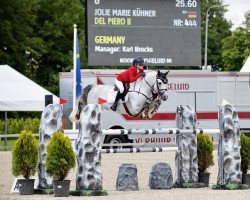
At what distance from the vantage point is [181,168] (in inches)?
784

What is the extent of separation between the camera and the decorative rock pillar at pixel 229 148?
63.1 feet

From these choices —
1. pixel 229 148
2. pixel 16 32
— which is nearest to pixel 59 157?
pixel 229 148

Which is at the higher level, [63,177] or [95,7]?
[95,7]

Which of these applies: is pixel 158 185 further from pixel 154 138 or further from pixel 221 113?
pixel 154 138

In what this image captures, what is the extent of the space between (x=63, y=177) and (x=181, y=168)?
3011mm

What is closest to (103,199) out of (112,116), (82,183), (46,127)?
(82,183)

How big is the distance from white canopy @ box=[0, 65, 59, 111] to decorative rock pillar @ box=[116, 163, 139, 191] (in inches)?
660

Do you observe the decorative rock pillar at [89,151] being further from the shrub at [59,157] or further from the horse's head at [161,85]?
the horse's head at [161,85]

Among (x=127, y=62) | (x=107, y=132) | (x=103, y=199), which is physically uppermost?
(x=127, y=62)

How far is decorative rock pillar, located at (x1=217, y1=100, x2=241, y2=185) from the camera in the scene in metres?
19.2

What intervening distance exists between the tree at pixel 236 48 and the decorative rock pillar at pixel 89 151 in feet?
185

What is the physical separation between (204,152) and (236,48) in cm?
5530

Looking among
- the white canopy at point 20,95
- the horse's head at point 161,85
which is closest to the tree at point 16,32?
the white canopy at point 20,95

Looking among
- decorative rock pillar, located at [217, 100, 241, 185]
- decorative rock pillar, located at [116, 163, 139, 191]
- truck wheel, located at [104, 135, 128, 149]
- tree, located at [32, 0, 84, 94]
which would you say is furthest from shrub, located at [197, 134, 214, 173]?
tree, located at [32, 0, 84, 94]
